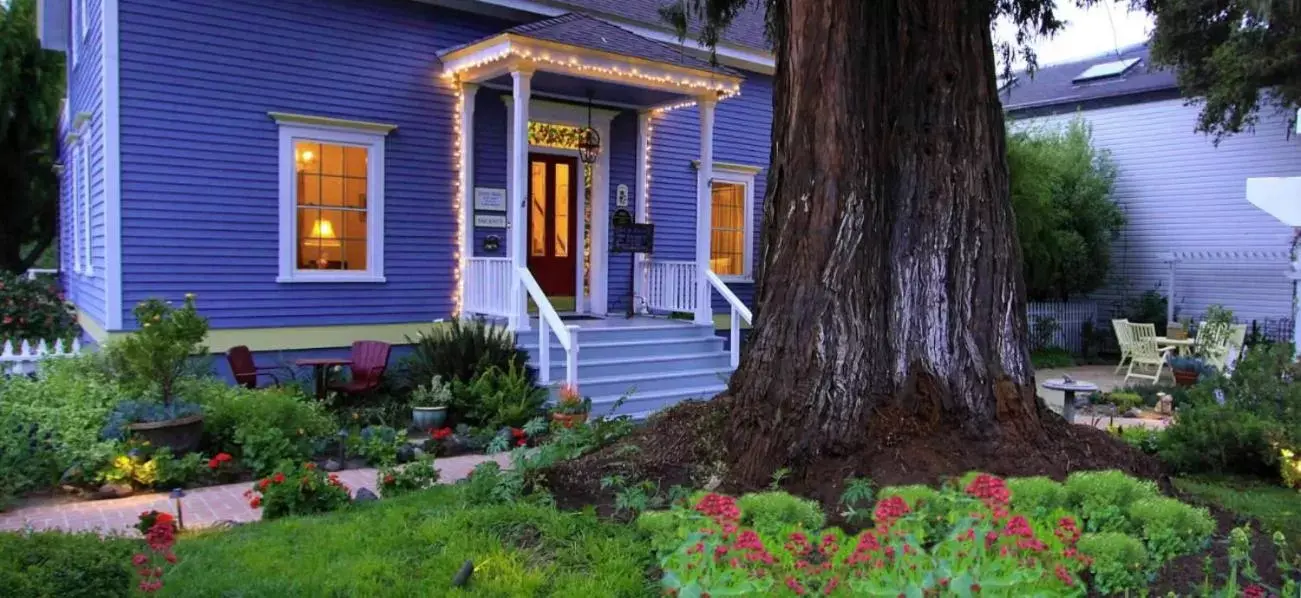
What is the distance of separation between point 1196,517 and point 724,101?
9.83m

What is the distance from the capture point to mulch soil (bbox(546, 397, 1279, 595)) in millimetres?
4668

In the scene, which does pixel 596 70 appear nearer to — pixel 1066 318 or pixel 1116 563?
pixel 1116 563

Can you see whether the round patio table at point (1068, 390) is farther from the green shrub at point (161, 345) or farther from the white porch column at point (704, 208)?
the green shrub at point (161, 345)

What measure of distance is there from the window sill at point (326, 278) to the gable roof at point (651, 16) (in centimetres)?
397

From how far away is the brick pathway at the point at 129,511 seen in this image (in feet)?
17.4

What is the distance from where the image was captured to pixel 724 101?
12820 millimetres

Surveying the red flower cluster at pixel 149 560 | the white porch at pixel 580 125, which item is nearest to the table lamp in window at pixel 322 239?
the white porch at pixel 580 125

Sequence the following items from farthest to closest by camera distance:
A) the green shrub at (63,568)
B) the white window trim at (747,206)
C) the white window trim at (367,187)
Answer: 1. the white window trim at (747,206)
2. the white window trim at (367,187)
3. the green shrub at (63,568)

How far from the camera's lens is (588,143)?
11.2 meters

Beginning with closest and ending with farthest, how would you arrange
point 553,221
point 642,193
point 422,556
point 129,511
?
point 422,556 → point 129,511 → point 553,221 → point 642,193

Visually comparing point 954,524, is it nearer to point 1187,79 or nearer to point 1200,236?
point 1187,79

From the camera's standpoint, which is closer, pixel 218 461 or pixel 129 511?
pixel 129 511

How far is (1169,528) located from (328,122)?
8658 millimetres

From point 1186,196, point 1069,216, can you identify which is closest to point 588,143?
point 1069,216
